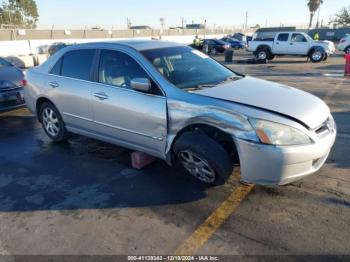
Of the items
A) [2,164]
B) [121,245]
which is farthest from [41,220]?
[2,164]

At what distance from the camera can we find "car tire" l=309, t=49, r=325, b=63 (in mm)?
19344

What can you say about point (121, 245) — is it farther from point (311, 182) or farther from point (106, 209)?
point (311, 182)

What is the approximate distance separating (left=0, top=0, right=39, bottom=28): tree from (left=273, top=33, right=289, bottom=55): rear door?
5411cm

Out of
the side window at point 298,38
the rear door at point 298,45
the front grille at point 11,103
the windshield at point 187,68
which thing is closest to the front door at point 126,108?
the windshield at point 187,68

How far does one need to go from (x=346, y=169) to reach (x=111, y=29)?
40.2 m

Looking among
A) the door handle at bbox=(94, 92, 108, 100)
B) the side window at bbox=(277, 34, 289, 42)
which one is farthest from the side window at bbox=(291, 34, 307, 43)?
the door handle at bbox=(94, 92, 108, 100)

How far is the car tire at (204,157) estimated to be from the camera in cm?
350

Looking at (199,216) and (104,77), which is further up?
(104,77)

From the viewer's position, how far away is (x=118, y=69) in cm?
439

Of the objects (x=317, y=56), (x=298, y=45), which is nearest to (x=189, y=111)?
(x=317, y=56)

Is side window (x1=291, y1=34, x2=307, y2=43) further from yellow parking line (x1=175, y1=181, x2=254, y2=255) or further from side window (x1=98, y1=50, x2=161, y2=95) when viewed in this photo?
yellow parking line (x1=175, y1=181, x2=254, y2=255)

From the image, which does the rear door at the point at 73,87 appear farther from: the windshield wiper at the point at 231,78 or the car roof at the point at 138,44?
the windshield wiper at the point at 231,78

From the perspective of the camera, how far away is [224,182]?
146 inches

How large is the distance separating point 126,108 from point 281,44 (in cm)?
1863
